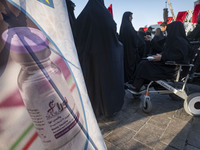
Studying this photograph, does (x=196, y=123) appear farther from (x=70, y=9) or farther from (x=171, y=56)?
(x=70, y=9)

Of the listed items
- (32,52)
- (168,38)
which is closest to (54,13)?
(32,52)

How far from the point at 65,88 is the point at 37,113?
0.43 feet

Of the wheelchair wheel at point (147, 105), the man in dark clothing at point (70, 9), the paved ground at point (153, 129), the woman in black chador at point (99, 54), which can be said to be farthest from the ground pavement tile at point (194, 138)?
the man in dark clothing at point (70, 9)

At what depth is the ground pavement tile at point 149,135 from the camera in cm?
173

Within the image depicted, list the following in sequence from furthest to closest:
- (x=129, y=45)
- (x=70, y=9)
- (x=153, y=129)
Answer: (x=129, y=45)
(x=70, y=9)
(x=153, y=129)

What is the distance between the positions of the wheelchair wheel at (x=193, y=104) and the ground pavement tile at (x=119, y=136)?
1076 millimetres

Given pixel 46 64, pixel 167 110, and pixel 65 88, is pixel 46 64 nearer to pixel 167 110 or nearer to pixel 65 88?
pixel 65 88

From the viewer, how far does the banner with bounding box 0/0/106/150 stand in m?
0.39

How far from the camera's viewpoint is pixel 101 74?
2102 mm

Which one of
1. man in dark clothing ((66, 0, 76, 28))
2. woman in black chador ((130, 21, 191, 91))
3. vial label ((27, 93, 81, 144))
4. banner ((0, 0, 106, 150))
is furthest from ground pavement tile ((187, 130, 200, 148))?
man in dark clothing ((66, 0, 76, 28))

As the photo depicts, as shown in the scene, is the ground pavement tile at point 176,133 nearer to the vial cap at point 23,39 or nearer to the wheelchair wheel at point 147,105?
the wheelchair wheel at point 147,105

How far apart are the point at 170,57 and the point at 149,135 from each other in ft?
4.47

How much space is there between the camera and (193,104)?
2172 millimetres

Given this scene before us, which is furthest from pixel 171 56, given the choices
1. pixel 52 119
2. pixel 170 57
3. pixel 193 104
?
pixel 52 119
